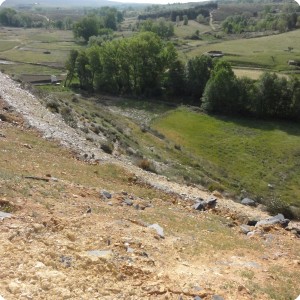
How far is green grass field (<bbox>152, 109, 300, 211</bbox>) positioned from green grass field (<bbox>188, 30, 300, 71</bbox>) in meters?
37.8

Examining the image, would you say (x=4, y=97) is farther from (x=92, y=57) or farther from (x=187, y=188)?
(x=92, y=57)

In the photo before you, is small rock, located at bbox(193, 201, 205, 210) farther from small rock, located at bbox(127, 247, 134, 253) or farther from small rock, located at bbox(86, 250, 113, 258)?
small rock, located at bbox(86, 250, 113, 258)

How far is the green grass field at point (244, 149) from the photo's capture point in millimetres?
40375

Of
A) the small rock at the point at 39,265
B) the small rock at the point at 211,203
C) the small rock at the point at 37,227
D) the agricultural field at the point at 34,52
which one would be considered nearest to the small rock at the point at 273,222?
the small rock at the point at 211,203

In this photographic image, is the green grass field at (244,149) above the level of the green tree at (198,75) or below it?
below

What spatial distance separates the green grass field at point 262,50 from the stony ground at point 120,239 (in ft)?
254

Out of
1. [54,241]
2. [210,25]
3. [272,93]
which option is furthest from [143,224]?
[210,25]

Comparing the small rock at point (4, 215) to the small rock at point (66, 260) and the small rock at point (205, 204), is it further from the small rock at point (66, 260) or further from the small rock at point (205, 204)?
the small rock at point (205, 204)

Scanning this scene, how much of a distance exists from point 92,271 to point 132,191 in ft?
35.3

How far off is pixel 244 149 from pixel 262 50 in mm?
70157

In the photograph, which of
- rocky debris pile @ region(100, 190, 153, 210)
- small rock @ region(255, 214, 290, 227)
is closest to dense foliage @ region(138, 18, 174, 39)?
rocky debris pile @ region(100, 190, 153, 210)

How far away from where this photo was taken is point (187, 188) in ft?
80.6

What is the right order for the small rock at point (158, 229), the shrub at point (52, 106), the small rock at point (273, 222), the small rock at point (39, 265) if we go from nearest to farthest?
the small rock at point (39, 265), the small rock at point (158, 229), the small rock at point (273, 222), the shrub at point (52, 106)

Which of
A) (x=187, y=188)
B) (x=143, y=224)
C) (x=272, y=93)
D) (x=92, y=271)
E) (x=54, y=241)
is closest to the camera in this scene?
(x=92, y=271)
